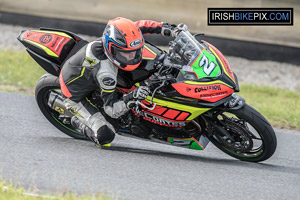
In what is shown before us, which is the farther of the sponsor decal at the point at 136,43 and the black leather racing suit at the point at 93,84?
the black leather racing suit at the point at 93,84

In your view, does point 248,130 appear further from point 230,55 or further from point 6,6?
point 6,6

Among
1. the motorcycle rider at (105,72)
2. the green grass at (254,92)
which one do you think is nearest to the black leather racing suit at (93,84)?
the motorcycle rider at (105,72)

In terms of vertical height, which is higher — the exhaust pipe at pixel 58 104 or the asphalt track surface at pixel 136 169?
the exhaust pipe at pixel 58 104

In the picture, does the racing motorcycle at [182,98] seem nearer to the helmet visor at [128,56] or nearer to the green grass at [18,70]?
the helmet visor at [128,56]

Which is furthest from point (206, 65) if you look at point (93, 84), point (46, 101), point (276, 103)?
point (276, 103)

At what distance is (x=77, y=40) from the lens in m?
5.49

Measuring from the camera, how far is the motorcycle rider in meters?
4.60

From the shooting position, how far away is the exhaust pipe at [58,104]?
18.2 feet

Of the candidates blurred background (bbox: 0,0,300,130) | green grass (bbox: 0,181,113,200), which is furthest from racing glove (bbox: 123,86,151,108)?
blurred background (bbox: 0,0,300,130)

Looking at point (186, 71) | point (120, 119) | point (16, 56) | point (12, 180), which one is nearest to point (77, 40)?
point (120, 119)

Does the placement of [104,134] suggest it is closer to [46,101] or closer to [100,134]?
[100,134]

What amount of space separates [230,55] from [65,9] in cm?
358

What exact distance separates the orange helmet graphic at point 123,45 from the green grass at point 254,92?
3195 millimetres

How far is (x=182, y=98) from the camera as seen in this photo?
4.79 m
